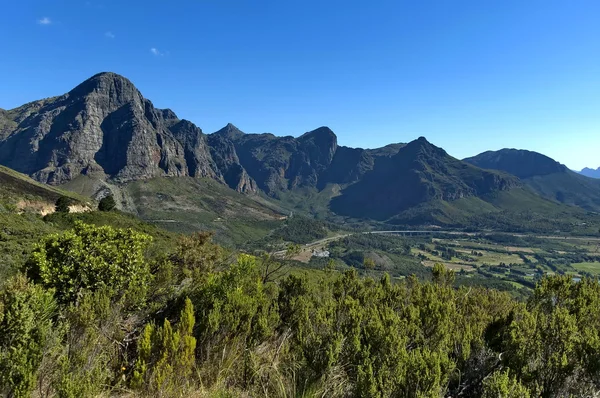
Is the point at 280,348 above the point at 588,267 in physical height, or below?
above

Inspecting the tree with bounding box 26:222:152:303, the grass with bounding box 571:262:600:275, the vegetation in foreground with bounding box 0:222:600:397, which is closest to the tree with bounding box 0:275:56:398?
the vegetation in foreground with bounding box 0:222:600:397

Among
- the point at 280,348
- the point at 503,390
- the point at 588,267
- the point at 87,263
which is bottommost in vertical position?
the point at 588,267

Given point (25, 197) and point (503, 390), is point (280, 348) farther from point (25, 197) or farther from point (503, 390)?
point (25, 197)

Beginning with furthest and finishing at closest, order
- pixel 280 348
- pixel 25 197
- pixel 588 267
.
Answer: pixel 588 267
pixel 25 197
pixel 280 348

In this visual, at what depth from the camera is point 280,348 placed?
7.46 meters

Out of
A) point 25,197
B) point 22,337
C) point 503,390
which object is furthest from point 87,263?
point 25,197

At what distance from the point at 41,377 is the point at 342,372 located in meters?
4.98

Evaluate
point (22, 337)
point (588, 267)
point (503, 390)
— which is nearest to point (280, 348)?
point (503, 390)

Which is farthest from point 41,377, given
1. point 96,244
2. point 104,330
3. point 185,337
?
point 96,244

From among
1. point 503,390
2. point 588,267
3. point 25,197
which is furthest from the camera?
point 588,267

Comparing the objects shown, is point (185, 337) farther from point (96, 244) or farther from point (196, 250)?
point (196, 250)

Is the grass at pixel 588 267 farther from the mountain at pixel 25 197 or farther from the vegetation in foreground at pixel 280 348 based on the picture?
the mountain at pixel 25 197

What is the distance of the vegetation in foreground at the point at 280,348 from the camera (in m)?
5.10

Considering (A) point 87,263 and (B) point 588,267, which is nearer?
(A) point 87,263
